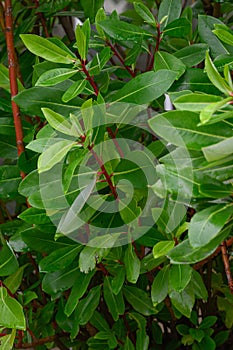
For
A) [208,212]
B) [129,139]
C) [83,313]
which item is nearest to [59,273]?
[83,313]

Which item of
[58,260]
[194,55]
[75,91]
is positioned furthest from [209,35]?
[58,260]

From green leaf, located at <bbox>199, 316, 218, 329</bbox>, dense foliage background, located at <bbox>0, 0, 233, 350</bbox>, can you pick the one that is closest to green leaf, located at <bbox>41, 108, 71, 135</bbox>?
dense foliage background, located at <bbox>0, 0, 233, 350</bbox>

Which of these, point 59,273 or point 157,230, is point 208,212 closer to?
point 157,230

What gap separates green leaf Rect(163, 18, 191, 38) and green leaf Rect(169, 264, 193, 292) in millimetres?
225

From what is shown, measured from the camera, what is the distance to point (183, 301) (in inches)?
21.8

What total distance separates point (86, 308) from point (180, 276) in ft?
0.52

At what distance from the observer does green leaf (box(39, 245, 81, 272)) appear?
0.54m

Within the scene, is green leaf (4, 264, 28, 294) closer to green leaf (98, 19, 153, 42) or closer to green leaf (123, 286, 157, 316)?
green leaf (123, 286, 157, 316)

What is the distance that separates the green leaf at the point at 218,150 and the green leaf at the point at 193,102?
31mm

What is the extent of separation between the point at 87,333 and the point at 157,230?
259mm

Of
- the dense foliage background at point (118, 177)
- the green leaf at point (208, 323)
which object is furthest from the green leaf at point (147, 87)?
the green leaf at point (208, 323)

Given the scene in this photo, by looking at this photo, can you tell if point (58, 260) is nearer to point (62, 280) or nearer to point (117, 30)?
point (62, 280)

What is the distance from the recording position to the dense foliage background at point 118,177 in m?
0.37

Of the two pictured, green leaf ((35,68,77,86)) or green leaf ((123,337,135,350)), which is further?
green leaf ((123,337,135,350))
